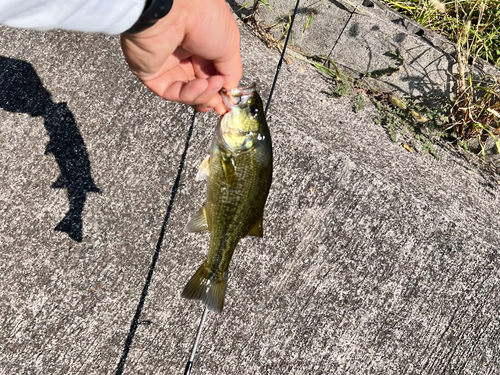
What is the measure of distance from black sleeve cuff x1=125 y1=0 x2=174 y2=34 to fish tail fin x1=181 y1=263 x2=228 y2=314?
4.17 ft

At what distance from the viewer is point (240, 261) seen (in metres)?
2.55

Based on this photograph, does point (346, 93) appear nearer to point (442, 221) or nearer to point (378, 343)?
point (442, 221)

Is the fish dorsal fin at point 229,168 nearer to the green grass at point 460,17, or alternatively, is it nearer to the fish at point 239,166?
the fish at point 239,166

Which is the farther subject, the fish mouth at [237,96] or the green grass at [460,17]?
the green grass at [460,17]

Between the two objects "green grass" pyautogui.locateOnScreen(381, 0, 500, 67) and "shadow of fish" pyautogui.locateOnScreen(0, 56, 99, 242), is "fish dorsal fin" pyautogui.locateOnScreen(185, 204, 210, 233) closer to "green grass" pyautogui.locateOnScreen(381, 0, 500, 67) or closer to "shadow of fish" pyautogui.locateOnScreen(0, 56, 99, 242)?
"shadow of fish" pyautogui.locateOnScreen(0, 56, 99, 242)

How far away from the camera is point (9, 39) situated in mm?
2887

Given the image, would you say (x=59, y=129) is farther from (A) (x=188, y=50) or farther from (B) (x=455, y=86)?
(B) (x=455, y=86)

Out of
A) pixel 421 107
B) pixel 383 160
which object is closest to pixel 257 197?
pixel 383 160

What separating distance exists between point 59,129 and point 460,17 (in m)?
3.47

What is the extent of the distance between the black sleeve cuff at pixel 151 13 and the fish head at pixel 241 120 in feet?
1.61

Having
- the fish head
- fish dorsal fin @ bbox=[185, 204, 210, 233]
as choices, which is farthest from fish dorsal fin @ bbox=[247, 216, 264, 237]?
the fish head

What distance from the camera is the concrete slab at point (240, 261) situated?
242 centimetres

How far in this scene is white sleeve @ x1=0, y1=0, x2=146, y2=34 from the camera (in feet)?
4.64

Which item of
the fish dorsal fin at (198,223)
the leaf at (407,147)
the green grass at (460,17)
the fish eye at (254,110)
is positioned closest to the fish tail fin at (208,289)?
the fish dorsal fin at (198,223)
